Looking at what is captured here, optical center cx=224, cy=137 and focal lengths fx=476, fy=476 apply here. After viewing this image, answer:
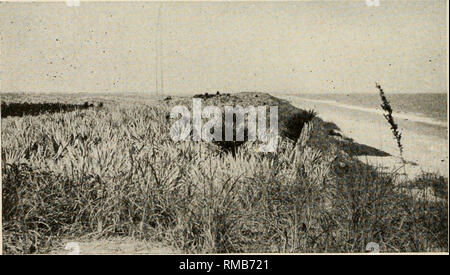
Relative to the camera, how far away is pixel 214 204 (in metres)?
4.86

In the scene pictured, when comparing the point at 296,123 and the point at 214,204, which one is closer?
the point at 214,204

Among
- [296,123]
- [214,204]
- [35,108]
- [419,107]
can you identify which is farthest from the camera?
[419,107]

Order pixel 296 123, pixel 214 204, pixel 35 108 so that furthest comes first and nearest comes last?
1. pixel 35 108
2. pixel 296 123
3. pixel 214 204

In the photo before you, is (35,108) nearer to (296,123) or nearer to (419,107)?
(296,123)

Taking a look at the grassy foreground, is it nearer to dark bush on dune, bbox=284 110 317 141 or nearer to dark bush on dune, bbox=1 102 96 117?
dark bush on dune, bbox=284 110 317 141

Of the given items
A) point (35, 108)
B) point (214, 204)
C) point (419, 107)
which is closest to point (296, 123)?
point (214, 204)

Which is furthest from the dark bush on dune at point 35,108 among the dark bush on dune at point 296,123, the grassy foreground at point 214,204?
the dark bush on dune at point 296,123

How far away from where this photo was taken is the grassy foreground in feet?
15.9

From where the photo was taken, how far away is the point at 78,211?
17.4ft

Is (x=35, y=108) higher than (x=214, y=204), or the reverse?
(x=35, y=108)

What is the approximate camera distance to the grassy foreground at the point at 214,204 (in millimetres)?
4855

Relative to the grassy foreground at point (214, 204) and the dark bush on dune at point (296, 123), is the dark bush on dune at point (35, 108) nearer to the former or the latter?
the grassy foreground at point (214, 204)
